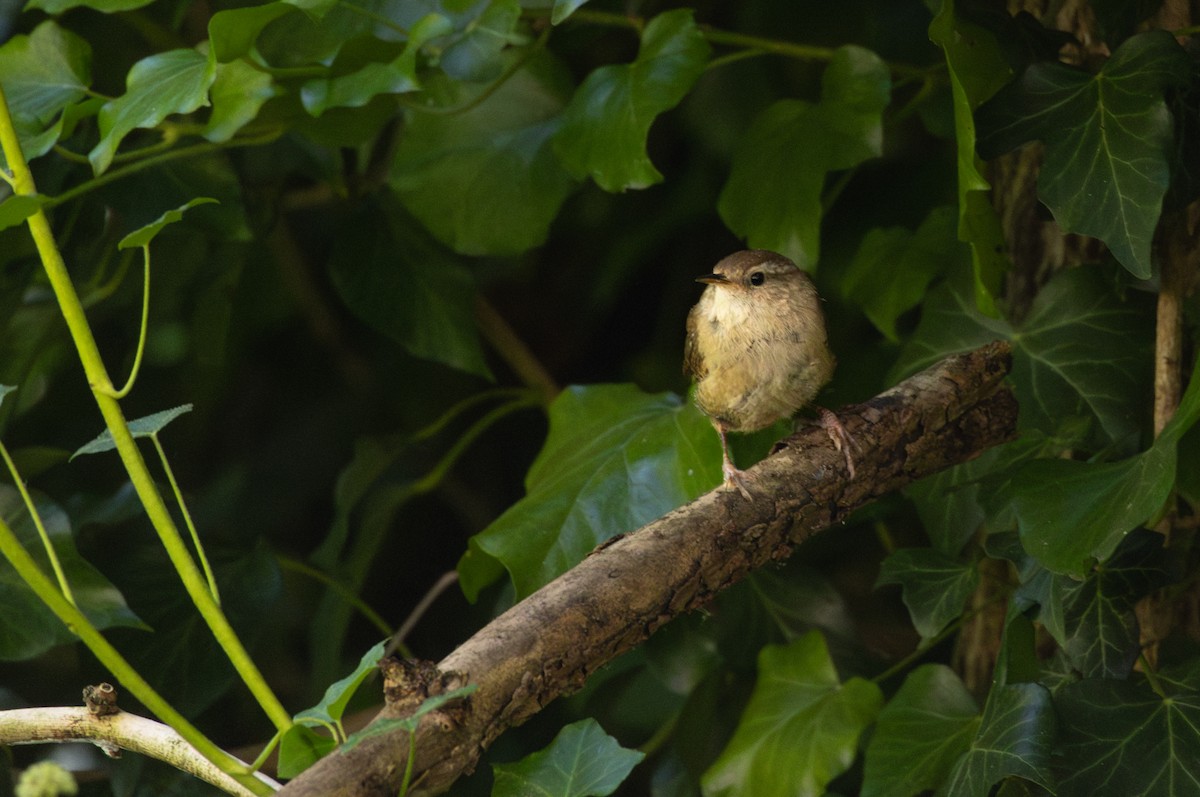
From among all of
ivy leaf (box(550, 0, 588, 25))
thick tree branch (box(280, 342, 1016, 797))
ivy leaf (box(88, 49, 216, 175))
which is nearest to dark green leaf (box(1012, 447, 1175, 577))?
thick tree branch (box(280, 342, 1016, 797))

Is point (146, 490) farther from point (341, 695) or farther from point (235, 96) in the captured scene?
point (235, 96)

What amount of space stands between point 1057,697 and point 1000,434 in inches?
17.9

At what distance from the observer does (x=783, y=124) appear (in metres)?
2.15

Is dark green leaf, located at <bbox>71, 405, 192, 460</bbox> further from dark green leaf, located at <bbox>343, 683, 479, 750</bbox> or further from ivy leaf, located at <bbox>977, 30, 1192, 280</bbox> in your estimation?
ivy leaf, located at <bbox>977, 30, 1192, 280</bbox>

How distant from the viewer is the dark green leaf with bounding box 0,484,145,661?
193 centimetres

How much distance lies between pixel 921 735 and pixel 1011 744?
0.38m

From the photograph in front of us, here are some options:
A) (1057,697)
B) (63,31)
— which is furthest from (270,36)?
(1057,697)

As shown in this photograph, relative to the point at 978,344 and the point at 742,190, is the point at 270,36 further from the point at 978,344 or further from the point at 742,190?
the point at 978,344

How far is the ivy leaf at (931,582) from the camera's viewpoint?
6.07 ft

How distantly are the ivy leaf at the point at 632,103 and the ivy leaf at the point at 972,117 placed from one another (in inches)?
16.8

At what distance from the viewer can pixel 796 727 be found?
2.07 meters

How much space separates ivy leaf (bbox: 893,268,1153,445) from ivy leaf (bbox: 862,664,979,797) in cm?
46

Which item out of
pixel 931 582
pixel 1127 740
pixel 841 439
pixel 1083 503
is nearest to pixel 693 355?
pixel 841 439

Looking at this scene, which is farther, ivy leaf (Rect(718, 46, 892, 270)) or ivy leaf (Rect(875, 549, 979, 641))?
ivy leaf (Rect(718, 46, 892, 270))
